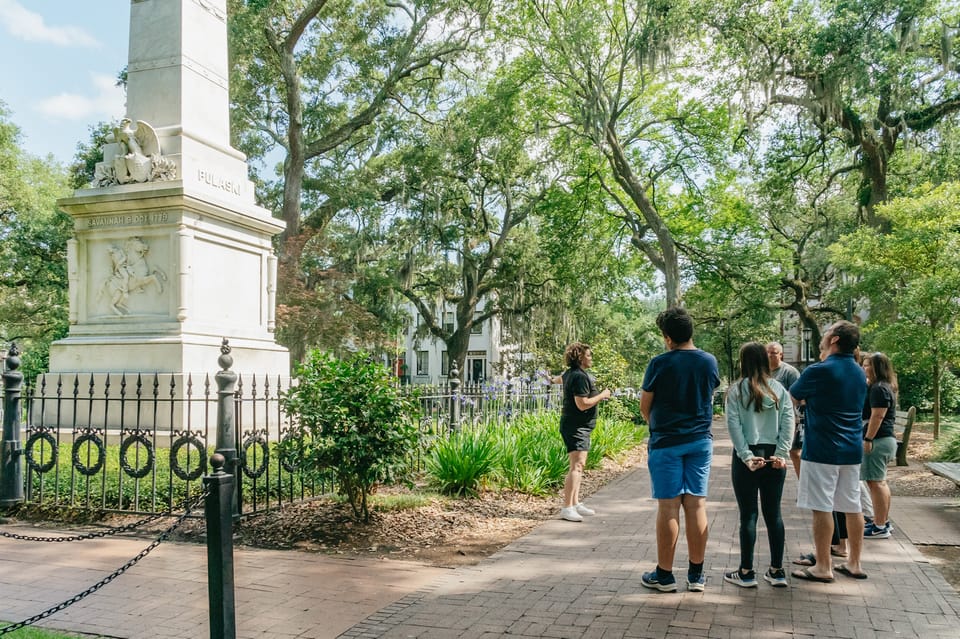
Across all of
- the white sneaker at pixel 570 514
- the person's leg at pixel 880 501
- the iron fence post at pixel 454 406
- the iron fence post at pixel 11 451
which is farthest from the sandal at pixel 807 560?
the iron fence post at pixel 11 451

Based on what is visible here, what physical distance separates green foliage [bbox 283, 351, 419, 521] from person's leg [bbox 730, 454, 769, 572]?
3.14 m

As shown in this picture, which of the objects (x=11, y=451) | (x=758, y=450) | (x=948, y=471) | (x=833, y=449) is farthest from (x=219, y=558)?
(x=948, y=471)

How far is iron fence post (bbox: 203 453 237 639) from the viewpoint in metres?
3.97

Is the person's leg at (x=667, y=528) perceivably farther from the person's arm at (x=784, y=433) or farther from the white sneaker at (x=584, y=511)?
the white sneaker at (x=584, y=511)

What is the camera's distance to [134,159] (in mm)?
10500

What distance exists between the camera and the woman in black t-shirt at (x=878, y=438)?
284 inches

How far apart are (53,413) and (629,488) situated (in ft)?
27.4

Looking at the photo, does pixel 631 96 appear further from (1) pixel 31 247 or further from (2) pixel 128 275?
(1) pixel 31 247

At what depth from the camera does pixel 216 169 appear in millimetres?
11297

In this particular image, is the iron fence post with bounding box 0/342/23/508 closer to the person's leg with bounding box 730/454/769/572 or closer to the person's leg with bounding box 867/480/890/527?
the person's leg with bounding box 730/454/769/572

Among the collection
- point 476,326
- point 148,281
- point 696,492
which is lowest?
point 696,492

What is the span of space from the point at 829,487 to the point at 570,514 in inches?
128

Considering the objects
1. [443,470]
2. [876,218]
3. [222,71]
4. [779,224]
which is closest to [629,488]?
[443,470]

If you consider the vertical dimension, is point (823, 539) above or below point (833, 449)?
below
